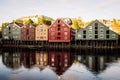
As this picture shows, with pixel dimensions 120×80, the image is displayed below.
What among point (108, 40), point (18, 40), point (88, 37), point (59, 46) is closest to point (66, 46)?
point (59, 46)

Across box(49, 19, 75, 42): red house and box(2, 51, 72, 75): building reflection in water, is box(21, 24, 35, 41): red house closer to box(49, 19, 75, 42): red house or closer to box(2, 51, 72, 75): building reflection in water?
box(49, 19, 75, 42): red house

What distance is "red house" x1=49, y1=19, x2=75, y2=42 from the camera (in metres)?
107

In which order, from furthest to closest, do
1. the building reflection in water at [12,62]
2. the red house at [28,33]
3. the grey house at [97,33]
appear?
the red house at [28,33] < the grey house at [97,33] < the building reflection in water at [12,62]

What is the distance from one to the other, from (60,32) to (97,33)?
18920mm

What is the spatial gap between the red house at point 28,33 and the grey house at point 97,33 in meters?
25.5

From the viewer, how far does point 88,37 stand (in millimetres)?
105938

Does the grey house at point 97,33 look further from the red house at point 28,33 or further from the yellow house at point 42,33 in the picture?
the red house at point 28,33

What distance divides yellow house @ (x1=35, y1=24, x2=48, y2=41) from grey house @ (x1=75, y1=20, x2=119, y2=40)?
17120mm

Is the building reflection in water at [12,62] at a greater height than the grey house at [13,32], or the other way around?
the grey house at [13,32]

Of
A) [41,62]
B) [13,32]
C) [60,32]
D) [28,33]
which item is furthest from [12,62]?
[13,32]

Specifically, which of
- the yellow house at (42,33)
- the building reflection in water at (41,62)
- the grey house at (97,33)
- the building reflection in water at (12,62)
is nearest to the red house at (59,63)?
the building reflection in water at (41,62)

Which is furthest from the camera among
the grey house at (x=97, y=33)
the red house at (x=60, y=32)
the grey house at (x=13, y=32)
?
the grey house at (x=13, y=32)

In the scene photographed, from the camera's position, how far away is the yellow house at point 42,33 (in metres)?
113

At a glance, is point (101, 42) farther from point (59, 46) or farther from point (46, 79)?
point (46, 79)
